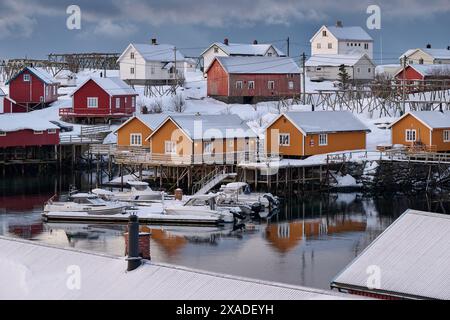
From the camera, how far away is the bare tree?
75.8 meters

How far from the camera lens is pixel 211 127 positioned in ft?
182

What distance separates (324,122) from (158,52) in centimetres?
3181

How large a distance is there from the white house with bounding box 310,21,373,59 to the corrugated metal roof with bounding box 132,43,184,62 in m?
17.8

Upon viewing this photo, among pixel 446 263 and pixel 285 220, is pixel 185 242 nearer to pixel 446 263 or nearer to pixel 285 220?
pixel 285 220

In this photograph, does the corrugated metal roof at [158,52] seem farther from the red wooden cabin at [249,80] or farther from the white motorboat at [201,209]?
the white motorboat at [201,209]

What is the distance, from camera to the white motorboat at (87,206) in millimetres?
44156

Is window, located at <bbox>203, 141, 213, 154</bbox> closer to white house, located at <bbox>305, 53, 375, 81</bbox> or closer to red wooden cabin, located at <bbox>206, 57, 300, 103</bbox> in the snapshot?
red wooden cabin, located at <bbox>206, 57, 300, 103</bbox>

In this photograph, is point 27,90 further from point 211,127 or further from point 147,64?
point 211,127

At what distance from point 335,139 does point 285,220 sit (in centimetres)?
1389

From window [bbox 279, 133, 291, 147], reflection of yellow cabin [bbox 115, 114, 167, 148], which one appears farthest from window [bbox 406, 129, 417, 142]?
reflection of yellow cabin [bbox 115, 114, 167, 148]

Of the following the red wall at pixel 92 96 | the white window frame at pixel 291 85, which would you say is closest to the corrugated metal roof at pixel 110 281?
the red wall at pixel 92 96

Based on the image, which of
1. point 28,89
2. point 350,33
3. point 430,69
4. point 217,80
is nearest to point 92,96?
point 28,89

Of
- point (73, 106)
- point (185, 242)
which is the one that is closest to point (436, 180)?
point (185, 242)

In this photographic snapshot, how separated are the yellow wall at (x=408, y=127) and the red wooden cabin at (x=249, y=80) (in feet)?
67.3
